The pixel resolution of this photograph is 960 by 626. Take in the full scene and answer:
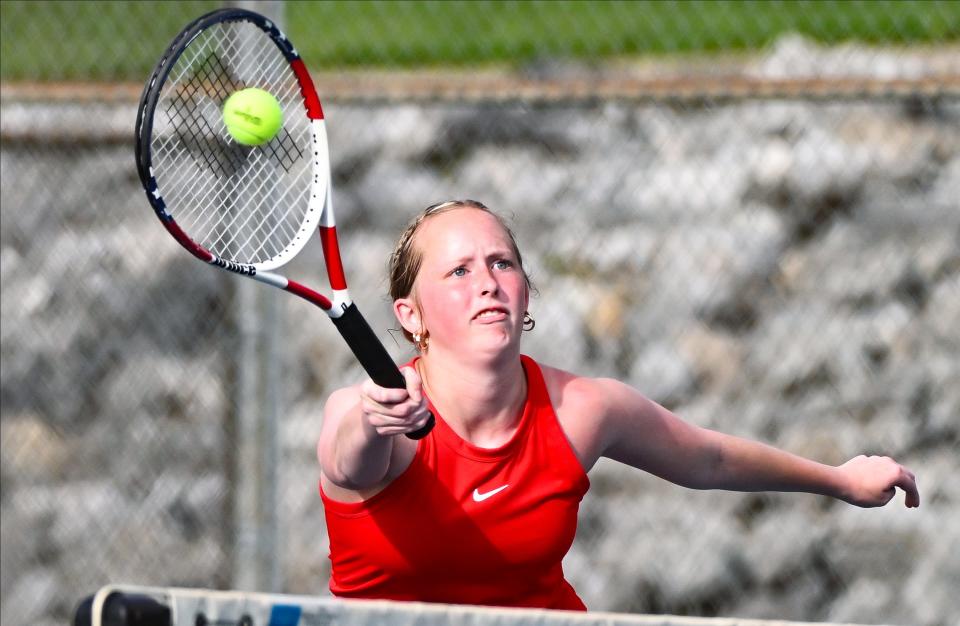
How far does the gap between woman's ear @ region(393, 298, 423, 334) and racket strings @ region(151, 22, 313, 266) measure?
0.24 m

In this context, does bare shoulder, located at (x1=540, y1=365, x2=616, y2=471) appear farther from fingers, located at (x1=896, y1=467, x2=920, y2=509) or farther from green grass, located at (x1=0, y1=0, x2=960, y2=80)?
green grass, located at (x1=0, y1=0, x2=960, y2=80)

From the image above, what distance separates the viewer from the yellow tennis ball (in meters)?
2.80

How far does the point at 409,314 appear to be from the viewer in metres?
2.64

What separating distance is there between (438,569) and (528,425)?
303 mm

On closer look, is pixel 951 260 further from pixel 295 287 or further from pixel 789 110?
pixel 295 287

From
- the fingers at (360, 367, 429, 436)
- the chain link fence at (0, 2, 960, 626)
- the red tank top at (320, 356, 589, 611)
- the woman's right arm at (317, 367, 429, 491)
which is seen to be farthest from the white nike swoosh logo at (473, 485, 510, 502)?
the chain link fence at (0, 2, 960, 626)

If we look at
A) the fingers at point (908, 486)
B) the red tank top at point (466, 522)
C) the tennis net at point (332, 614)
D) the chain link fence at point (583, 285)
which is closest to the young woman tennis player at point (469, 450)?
the red tank top at point (466, 522)

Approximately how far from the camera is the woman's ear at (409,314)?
2623mm

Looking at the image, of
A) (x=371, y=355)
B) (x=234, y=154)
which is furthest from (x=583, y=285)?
(x=371, y=355)

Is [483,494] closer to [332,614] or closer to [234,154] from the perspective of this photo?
[332,614]

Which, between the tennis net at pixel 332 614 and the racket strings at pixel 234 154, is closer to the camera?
the tennis net at pixel 332 614

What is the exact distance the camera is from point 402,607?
2047 millimetres

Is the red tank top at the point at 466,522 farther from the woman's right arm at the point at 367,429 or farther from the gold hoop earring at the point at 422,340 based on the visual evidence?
the gold hoop earring at the point at 422,340

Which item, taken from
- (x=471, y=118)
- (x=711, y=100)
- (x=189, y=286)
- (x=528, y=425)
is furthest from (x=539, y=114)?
(x=528, y=425)
